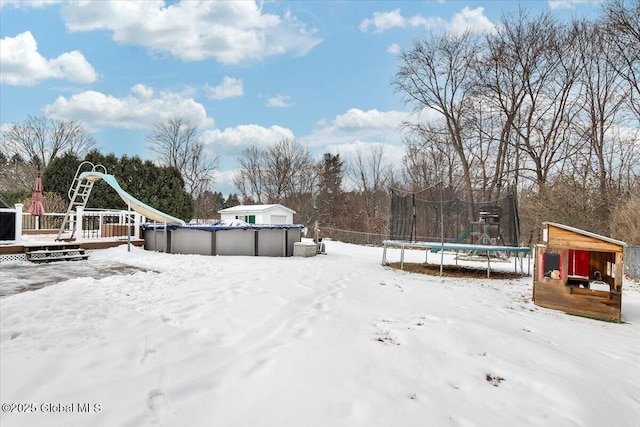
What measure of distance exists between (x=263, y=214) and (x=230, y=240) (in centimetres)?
1305

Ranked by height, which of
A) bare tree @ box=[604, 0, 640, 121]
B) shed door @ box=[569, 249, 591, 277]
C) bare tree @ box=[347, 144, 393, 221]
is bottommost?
shed door @ box=[569, 249, 591, 277]

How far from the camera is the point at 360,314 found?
422cm

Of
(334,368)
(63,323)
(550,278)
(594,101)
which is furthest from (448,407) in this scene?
(594,101)

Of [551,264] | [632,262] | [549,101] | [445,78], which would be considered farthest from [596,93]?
[551,264]

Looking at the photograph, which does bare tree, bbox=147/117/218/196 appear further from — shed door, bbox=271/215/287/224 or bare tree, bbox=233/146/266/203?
shed door, bbox=271/215/287/224

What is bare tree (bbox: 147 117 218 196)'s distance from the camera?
32312 millimetres

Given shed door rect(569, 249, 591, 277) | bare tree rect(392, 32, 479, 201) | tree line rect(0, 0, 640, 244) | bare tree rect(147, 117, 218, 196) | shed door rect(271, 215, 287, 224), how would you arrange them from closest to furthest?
shed door rect(569, 249, 591, 277)
tree line rect(0, 0, 640, 244)
bare tree rect(392, 32, 479, 201)
shed door rect(271, 215, 287, 224)
bare tree rect(147, 117, 218, 196)

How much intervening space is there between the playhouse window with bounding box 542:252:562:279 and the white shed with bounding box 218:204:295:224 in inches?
775

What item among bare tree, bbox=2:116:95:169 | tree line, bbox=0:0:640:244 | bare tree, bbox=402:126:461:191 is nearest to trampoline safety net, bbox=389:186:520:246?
tree line, bbox=0:0:640:244

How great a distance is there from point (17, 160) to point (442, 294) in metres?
34.9

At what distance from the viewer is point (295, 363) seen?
2705 millimetres

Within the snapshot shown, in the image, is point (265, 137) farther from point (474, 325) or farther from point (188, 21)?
point (474, 325)

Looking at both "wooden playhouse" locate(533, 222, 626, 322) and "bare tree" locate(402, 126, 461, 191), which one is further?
"bare tree" locate(402, 126, 461, 191)

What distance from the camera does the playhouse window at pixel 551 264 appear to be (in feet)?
19.3
